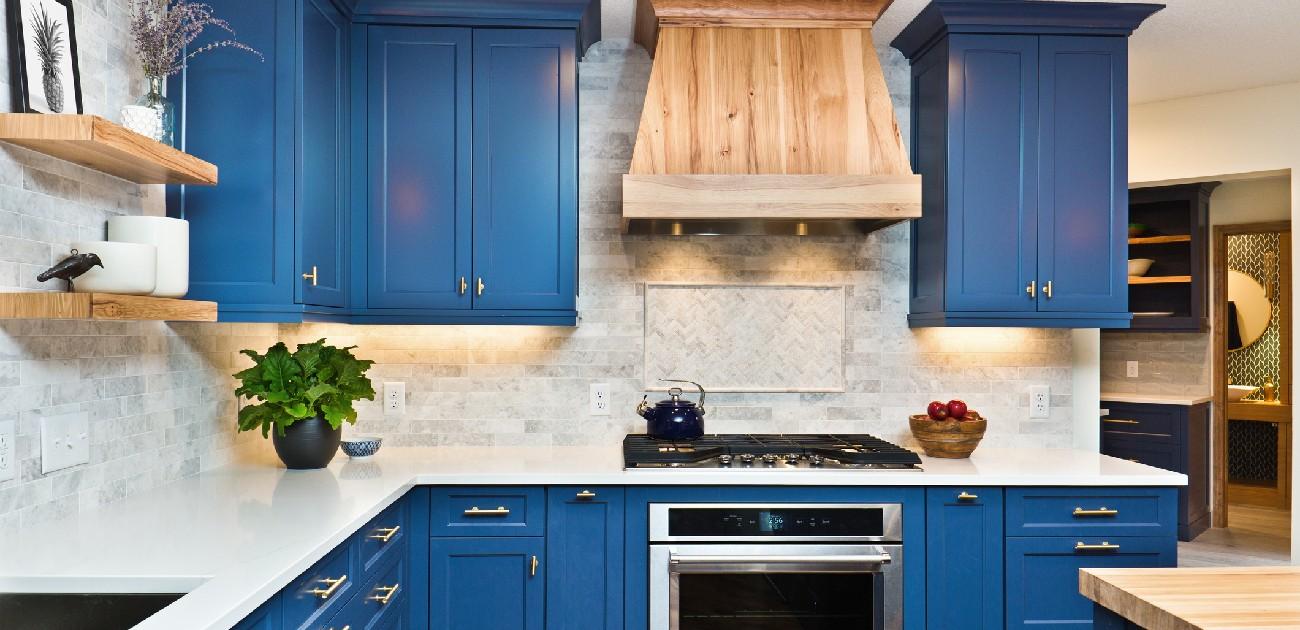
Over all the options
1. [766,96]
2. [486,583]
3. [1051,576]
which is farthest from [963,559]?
[766,96]

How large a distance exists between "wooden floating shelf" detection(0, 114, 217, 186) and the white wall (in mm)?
4206

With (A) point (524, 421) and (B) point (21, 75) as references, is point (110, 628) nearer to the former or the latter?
(B) point (21, 75)

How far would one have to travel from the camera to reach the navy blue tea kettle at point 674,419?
120 inches

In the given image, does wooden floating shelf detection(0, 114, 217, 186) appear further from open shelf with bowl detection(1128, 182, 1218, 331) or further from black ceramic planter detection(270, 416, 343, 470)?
open shelf with bowl detection(1128, 182, 1218, 331)

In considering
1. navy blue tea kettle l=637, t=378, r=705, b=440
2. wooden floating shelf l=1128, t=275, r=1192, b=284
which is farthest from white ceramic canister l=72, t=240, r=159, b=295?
wooden floating shelf l=1128, t=275, r=1192, b=284

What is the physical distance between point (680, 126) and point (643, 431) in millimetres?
1172

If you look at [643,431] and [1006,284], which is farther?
[643,431]

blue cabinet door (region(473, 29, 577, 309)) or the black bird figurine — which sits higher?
blue cabinet door (region(473, 29, 577, 309))

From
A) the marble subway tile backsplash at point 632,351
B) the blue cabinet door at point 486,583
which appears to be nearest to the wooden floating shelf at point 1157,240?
the marble subway tile backsplash at point 632,351

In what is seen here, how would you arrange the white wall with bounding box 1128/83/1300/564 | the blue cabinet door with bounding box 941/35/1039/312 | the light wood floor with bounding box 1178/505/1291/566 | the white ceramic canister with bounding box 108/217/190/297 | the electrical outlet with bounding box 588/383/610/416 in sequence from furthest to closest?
the light wood floor with bounding box 1178/505/1291/566, the white wall with bounding box 1128/83/1300/564, the electrical outlet with bounding box 588/383/610/416, the blue cabinet door with bounding box 941/35/1039/312, the white ceramic canister with bounding box 108/217/190/297

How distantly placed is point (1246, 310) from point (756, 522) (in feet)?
18.4

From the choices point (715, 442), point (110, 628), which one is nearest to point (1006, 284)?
point (715, 442)

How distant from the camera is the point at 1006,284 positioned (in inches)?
118

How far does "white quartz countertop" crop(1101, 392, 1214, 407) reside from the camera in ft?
17.0
